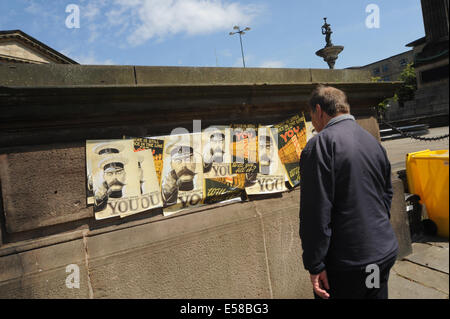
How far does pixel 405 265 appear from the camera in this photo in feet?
11.9

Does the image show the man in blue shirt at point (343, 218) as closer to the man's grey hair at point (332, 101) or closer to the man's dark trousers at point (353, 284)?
the man's dark trousers at point (353, 284)

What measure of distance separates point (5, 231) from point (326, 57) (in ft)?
56.8

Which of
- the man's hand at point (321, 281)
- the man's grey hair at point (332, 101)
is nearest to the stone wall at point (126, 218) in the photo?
the man's grey hair at point (332, 101)

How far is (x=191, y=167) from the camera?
2.82 metres

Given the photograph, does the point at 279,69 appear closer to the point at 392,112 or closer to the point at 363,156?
the point at 363,156

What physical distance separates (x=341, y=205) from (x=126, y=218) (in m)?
1.87

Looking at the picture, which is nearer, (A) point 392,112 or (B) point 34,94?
(B) point 34,94

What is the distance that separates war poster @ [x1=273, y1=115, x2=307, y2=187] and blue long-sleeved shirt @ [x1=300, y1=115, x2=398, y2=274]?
1395 mm

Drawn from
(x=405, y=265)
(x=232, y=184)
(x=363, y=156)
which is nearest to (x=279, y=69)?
(x=232, y=184)

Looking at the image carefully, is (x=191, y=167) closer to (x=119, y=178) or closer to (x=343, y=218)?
(x=119, y=178)

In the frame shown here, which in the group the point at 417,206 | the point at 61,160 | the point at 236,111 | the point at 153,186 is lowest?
the point at 417,206

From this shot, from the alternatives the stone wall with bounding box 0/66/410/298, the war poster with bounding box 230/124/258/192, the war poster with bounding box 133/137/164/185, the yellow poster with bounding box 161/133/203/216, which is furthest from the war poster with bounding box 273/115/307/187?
the war poster with bounding box 133/137/164/185

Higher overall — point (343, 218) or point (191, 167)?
point (191, 167)

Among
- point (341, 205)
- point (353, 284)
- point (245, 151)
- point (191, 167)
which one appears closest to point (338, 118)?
point (341, 205)
